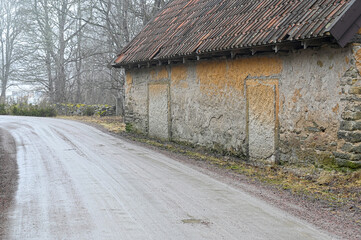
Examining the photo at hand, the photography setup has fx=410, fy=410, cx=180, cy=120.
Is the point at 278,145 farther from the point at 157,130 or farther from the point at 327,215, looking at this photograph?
the point at 157,130

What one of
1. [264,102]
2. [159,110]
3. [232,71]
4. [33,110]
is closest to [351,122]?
[264,102]

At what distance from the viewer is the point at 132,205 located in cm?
614

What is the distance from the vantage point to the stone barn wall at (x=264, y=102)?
8312 mm

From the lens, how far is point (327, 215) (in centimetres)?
588

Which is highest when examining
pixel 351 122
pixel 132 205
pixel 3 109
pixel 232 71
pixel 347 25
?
pixel 347 25

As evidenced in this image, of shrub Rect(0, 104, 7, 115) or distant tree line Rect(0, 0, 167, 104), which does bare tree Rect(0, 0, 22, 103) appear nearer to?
distant tree line Rect(0, 0, 167, 104)

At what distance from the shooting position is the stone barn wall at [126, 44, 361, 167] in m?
8.31

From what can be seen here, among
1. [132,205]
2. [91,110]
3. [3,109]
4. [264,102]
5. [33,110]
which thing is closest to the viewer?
[132,205]

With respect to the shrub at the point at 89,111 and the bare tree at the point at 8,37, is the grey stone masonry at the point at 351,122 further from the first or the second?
the bare tree at the point at 8,37

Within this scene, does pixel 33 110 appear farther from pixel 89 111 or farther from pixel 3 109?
pixel 89 111

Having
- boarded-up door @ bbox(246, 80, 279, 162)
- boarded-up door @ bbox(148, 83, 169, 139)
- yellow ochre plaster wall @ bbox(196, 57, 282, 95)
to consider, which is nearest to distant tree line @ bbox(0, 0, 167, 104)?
boarded-up door @ bbox(148, 83, 169, 139)

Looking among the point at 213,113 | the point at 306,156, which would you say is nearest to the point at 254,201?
the point at 306,156

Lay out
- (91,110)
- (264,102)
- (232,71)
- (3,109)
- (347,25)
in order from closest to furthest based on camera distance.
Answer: (347,25)
(264,102)
(232,71)
(91,110)
(3,109)

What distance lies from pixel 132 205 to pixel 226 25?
7.41 meters
